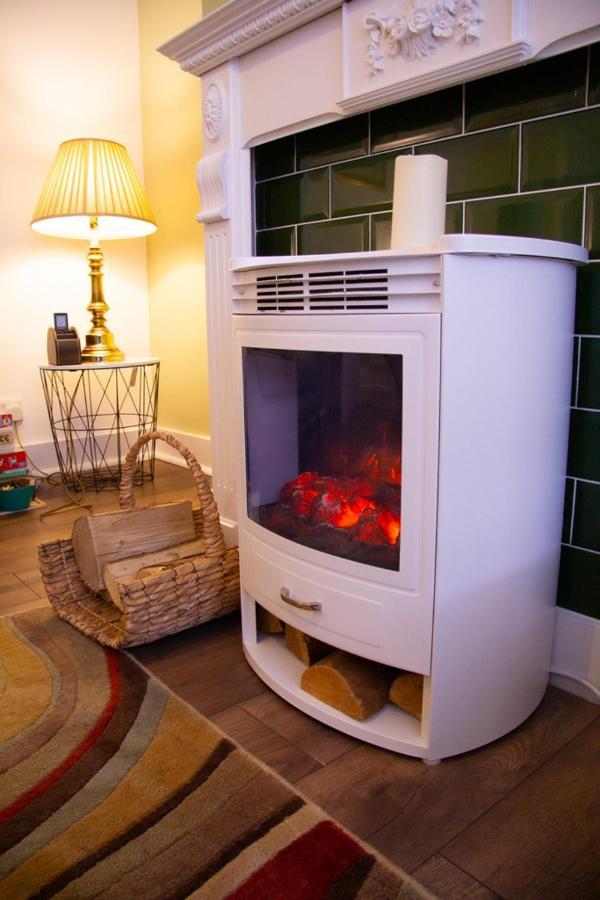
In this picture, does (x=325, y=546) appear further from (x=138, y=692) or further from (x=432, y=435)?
(x=138, y=692)

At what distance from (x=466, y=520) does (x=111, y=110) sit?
2.63 m

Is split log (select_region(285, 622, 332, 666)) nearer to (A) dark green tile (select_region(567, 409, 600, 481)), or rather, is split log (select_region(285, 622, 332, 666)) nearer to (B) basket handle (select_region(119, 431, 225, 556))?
(B) basket handle (select_region(119, 431, 225, 556))

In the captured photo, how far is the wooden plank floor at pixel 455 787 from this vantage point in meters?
0.92

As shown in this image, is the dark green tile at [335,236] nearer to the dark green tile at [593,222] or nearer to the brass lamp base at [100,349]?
the dark green tile at [593,222]

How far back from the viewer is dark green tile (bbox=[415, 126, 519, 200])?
131 cm

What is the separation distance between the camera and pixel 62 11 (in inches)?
109

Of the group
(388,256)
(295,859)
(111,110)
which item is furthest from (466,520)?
(111,110)

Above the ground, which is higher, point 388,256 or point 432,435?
point 388,256

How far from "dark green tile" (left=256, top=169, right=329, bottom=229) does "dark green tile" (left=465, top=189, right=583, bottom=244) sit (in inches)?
16.9

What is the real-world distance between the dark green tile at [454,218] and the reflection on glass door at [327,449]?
46 cm

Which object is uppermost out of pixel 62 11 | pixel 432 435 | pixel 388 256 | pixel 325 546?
pixel 62 11

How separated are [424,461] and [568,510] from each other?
1.50 feet

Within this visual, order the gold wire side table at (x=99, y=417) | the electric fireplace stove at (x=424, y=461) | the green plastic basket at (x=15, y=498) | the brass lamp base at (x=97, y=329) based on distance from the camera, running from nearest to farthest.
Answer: the electric fireplace stove at (x=424, y=461)
the green plastic basket at (x=15, y=498)
the brass lamp base at (x=97, y=329)
the gold wire side table at (x=99, y=417)

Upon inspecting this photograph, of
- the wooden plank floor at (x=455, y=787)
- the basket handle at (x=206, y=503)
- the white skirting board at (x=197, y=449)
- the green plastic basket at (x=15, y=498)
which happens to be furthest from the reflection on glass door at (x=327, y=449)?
the white skirting board at (x=197, y=449)
